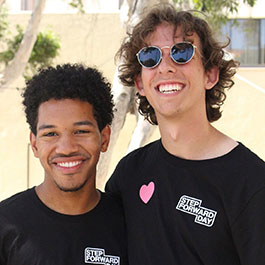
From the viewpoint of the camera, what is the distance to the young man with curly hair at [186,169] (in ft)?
8.05

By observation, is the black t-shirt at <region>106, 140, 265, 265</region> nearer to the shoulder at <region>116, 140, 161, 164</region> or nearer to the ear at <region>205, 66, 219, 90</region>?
the shoulder at <region>116, 140, 161, 164</region>

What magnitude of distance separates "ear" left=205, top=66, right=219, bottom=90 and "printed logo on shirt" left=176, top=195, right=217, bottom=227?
694 mm

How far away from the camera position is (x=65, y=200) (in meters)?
2.78

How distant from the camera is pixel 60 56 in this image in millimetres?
12188

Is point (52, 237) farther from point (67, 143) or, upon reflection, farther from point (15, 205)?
point (67, 143)

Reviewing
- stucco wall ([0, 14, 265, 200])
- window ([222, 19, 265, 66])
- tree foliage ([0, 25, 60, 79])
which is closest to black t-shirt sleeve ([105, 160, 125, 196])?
tree foliage ([0, 25, 60, 79])

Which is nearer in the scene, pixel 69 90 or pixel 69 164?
pixel 69 164

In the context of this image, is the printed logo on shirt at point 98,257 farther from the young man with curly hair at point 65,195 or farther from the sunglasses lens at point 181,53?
the sunglasses lens at point 181,53

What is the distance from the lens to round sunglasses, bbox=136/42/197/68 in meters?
2.81

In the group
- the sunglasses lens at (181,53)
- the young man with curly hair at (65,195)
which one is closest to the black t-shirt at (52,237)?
the young man with curly hair at (65,195)

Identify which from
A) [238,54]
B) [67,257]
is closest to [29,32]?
[67,257]

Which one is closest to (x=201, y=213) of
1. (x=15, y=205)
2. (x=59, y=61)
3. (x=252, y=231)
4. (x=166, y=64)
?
(x=252, y=231)

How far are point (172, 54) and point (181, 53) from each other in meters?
0.04

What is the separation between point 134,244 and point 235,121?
355 inches
